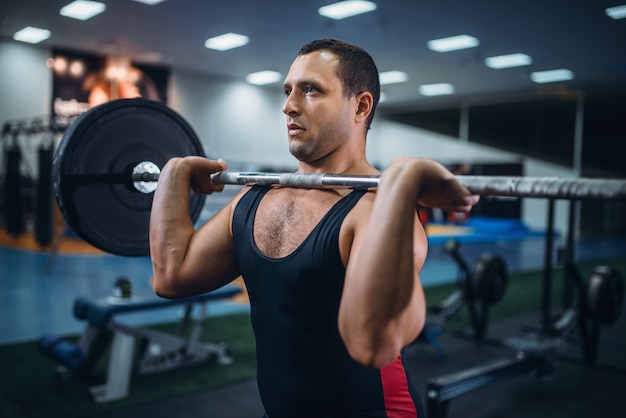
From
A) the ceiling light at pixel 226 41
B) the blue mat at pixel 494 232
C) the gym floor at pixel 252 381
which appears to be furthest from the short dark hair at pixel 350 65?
the blue mat at pixel 494 232

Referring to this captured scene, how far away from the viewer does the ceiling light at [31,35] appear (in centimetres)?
762

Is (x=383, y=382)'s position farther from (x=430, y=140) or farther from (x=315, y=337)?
(x=430, y=140)

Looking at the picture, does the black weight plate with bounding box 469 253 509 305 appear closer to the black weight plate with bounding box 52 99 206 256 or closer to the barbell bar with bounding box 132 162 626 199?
the black weight plate with bounding box 52 99 206 256

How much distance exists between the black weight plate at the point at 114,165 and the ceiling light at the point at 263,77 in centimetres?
917

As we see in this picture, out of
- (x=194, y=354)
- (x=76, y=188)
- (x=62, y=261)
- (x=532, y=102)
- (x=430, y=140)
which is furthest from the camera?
(x=430, y=140)

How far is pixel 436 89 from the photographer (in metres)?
11.2

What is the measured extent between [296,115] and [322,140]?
66mm

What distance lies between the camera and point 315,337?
892 millimetres

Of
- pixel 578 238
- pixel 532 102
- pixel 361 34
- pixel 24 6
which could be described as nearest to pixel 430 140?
pixel 532 102

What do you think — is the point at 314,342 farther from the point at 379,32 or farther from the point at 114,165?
the point at 379,32

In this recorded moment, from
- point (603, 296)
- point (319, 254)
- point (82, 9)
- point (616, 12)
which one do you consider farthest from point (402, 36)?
point (319, 254)

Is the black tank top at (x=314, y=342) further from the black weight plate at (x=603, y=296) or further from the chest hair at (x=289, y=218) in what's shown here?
the black weight plate at (x=603, y=296)

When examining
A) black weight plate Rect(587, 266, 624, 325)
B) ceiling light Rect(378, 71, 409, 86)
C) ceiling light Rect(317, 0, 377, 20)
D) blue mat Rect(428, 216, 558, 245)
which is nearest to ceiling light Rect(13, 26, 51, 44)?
ceiling light Rect(317, 0, 377, 20)

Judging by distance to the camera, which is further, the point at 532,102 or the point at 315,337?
the point at 532,102
